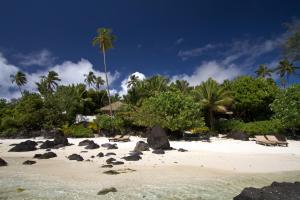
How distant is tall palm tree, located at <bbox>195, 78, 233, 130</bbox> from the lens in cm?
3466

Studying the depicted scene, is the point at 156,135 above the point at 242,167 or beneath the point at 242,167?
above

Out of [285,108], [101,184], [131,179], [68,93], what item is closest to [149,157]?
[131,179]

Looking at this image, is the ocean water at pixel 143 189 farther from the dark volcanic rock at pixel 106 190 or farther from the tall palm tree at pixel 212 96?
the tall palm tree at pixel 212 96

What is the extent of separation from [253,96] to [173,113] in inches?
531

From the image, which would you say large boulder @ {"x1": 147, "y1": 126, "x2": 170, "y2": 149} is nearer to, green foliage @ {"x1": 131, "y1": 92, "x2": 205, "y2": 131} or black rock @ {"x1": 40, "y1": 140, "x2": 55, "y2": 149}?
green foliage @ {"x1": 131, "y1": 92, "x2": 205, "y2": 131}

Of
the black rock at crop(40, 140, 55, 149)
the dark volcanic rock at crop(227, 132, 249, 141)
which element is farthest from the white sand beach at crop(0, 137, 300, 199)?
the dark volcanic rock at crop(227, 132, 249, 141)

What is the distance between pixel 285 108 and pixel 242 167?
47.8ft

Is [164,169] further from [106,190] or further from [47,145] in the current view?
[47,145]

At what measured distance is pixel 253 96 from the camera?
35.6 metres

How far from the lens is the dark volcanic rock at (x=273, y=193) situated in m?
8.39

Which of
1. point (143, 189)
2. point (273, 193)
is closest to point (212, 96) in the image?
point (143, 189)

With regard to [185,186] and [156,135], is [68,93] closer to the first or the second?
[156,135]

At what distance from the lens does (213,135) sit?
33.2 metres

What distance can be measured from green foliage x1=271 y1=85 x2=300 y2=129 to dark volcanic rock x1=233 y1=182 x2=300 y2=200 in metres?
18.9
